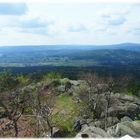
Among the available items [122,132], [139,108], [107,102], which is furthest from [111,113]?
[122,132]

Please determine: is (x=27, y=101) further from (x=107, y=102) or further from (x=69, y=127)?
(x=107, y=102)

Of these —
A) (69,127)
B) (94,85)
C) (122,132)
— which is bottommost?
(69,127)

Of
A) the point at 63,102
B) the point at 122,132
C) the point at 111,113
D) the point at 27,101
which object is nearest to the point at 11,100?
the point at 27,101

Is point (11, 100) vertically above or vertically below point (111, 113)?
above

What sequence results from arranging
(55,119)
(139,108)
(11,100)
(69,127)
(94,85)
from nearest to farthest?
(11,100) < (69,127) < (55,119) < (139,108) < (94,85)

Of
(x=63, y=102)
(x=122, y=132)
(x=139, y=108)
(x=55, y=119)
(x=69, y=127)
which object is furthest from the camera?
(x=63, y=102)

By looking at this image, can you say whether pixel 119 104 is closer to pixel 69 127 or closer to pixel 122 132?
pixel 69 127

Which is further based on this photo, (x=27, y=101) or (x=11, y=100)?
(x=27, y=101)

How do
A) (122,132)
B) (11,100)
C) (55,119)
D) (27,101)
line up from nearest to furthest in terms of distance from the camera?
(122,132), (11,100), (27,101), (55,119)

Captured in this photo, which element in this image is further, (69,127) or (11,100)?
(69,127)
